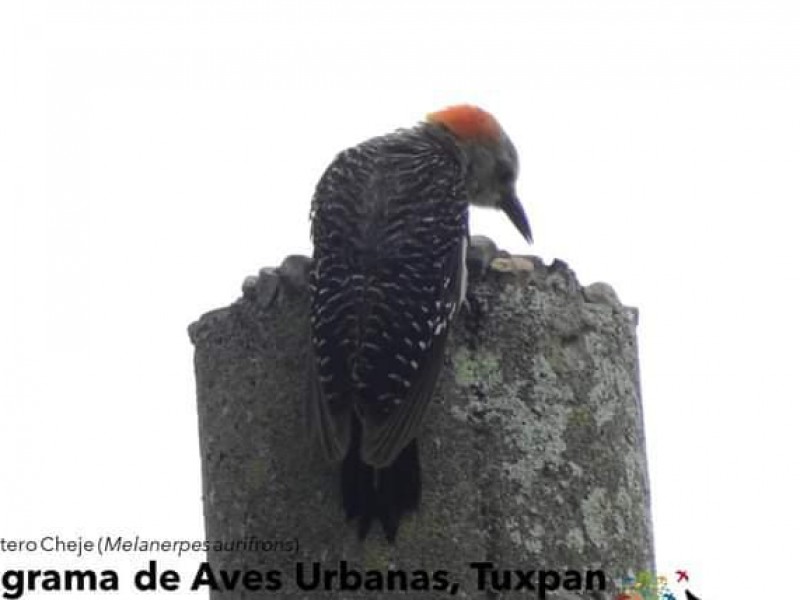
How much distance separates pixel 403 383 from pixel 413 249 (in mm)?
679

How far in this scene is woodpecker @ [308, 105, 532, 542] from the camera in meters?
3.61

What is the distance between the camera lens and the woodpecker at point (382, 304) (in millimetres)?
3605

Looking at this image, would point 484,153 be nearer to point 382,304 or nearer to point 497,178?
point 497,178

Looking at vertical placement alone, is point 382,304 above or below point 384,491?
above

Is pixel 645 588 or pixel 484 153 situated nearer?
pixel 645 588

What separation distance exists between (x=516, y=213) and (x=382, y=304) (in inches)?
88.0

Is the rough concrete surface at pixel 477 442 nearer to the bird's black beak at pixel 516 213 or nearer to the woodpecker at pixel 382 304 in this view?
the woodpecker at pixel 382 304

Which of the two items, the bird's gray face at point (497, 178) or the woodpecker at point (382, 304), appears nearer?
the woodpecker at point (382, 304)

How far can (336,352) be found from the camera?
3863mm

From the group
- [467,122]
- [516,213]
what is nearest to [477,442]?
[467,122]

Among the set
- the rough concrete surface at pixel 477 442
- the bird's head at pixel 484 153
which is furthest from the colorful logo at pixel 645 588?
the bird's head at pixel 484 153

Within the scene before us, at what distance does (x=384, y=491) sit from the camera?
3.48 m

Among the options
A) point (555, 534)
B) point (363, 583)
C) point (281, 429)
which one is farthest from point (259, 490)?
point (555, 534)

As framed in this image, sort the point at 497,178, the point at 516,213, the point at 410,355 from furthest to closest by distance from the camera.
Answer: the point at 516,213, the point at 497,178, the point at 410,355
